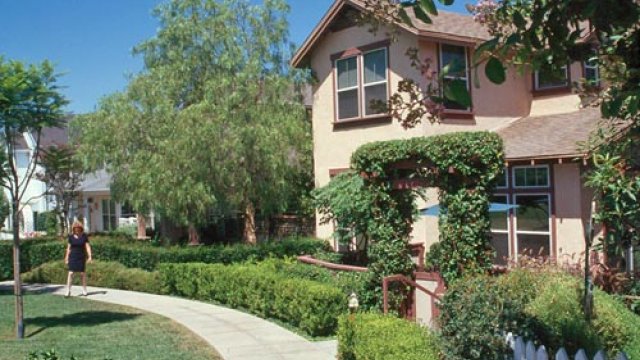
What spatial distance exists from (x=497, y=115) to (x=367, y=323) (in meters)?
10.6

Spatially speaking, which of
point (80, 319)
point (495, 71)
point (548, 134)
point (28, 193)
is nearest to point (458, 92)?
point (495, 71)

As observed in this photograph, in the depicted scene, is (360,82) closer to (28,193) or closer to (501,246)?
(501,246)

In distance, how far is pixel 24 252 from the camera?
2205 cm

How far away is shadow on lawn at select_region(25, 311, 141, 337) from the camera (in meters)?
12.5

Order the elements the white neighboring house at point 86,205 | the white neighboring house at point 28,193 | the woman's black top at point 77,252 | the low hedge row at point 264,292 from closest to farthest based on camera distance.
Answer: the low hedge row at point 264,292 → the woman's black top at point 77,252 → the white neighboring house at point 86,205 → the white neighboring house at point 28,193

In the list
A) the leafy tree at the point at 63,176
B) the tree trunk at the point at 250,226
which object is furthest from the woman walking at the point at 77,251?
the leafy tree at the point at 63,176

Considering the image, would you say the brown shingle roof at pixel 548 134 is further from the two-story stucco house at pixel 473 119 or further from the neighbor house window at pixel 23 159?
the neighbor house window at pixel 23 159

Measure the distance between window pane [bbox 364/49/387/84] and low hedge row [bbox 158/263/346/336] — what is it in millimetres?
5908

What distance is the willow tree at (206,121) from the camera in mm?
17953

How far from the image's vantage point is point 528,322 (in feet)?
22.3

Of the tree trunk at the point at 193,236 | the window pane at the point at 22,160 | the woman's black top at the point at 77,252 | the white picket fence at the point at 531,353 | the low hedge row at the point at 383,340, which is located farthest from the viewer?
the window pane at the point at 22,160

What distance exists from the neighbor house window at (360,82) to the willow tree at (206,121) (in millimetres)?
1937

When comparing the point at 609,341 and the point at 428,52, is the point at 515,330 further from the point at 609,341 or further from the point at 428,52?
the point at 428,52

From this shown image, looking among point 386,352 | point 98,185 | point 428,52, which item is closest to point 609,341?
point 386,352
